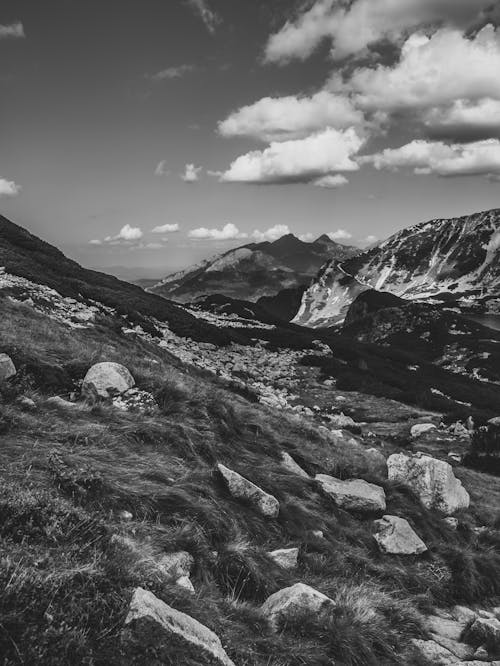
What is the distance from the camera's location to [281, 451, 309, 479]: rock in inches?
365

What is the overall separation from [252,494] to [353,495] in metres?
2.62

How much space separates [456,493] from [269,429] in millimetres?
4636

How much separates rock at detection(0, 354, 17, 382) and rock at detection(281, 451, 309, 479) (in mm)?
5413

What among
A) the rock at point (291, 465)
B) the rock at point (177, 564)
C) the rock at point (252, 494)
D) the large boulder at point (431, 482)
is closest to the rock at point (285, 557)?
the rock at point (252, 494)

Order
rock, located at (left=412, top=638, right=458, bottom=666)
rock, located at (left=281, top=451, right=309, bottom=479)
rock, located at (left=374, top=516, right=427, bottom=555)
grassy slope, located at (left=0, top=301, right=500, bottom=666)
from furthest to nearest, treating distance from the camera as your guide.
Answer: rock, located at (left=281, top=451, right=309, bottom=479) < rock, located at (left=374, top=516, right=427, bottom=555) < rock, located at (left=412, top=638, right=458, bottom=666) < grassy slope, located at (left=0, top=301, right=500, bottom=666)

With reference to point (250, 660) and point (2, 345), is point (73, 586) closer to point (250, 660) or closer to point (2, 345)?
point (250, 660)

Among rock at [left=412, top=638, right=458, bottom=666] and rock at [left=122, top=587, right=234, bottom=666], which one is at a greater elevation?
rock at [left=122, top=587, right=234, bottom=666]

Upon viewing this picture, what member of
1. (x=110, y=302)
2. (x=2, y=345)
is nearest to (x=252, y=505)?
(x=2, y=345)

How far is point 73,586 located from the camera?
3443 mm

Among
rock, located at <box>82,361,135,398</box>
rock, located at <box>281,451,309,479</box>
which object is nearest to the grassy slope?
rock, located at <box>281,451,309,479</box>

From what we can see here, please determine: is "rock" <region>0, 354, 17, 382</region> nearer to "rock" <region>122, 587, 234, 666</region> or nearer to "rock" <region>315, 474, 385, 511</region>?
"rock" <region>122, 587, 234, 666</region>

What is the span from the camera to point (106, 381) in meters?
9.05

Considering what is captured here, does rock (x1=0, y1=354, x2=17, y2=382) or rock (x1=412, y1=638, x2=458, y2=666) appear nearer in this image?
rock (x1=412, y1=638, x2=458, y2=666)

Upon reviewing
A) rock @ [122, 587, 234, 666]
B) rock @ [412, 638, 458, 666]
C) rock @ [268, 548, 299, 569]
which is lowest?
rock @ [412, 638, 458, 666]
